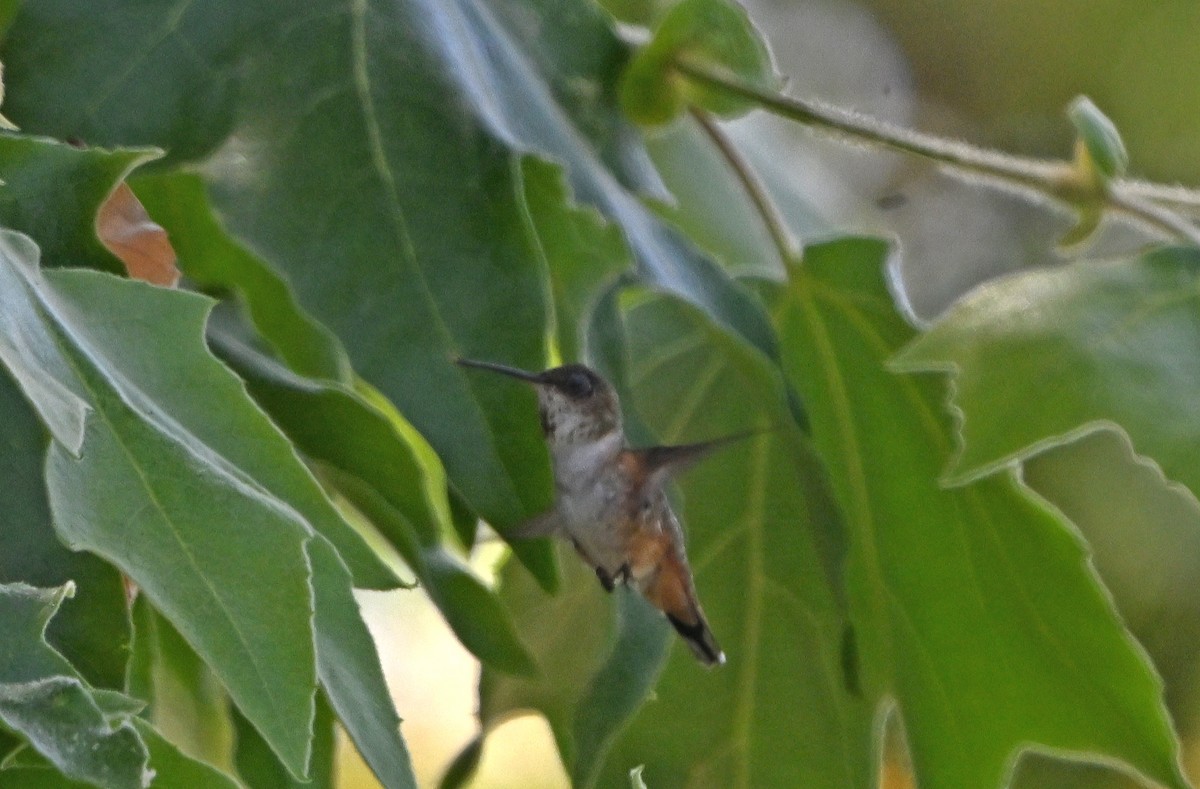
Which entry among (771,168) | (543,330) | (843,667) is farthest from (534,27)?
(771,168)

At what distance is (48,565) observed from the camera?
1.88 ft

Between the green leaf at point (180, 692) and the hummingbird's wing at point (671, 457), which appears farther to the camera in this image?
the hummingbird's wing at point (671, 457)

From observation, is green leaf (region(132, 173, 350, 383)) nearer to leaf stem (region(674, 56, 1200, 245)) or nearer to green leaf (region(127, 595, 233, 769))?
green leaf (region(127, 595, 233, 769))

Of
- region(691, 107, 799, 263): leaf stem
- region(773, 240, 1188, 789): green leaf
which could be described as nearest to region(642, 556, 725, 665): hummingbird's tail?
region(773, 240, 1188, 789): green leaf

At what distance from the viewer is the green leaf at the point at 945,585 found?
87cm

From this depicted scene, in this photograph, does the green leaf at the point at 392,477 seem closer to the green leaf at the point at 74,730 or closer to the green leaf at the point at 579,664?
the green leaf at the point at 579,664

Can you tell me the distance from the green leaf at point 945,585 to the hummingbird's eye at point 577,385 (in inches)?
8.3

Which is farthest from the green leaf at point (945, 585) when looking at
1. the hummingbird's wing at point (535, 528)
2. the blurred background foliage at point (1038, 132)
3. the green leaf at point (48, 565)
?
the blurred background foliage at point (1038, 132)

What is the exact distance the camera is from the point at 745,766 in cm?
93

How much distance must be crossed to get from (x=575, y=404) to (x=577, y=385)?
0.04m

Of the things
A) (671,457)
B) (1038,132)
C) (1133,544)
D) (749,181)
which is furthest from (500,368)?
(1038,132)

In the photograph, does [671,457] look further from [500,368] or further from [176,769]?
[176,769]

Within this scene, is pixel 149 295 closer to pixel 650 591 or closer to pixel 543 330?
pixel 543 330

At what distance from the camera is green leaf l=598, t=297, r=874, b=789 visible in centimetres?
93
